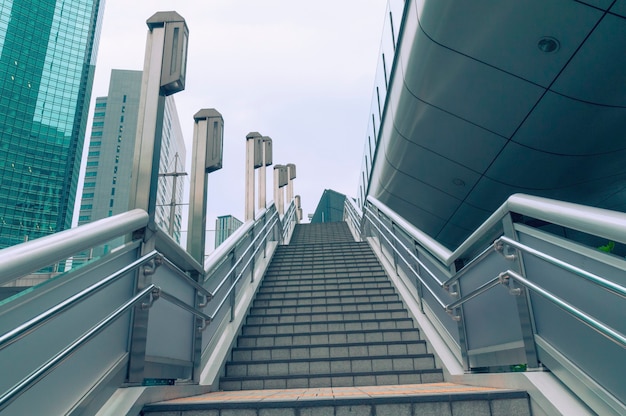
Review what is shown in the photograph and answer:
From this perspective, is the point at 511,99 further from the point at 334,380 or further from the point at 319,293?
the point at 334,380

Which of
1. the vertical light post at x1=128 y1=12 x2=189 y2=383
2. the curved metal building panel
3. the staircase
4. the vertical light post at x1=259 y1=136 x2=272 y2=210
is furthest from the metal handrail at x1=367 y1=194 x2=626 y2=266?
the vertical light post at x1=259 y1=136 x2=272 y2=210

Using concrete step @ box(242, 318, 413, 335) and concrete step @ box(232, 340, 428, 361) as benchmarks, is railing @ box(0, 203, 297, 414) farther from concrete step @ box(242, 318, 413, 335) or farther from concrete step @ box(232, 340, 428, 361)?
concrete step @ box(242, 318, 413, 335)

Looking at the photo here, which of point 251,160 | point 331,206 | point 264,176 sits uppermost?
point 331,206

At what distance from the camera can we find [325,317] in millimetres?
4789

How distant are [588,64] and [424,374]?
11.8 feet

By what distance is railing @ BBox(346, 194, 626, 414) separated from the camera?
65.4 inches

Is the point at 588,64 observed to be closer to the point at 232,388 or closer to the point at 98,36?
the point at 232,388

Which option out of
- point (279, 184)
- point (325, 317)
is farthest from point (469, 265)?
point (279, 184)

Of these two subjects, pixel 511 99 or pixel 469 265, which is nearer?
pixel 469 265

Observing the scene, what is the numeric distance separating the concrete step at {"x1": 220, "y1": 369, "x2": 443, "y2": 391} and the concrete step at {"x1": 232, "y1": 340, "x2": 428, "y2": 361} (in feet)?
1.21

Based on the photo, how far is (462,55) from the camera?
5.48 meters

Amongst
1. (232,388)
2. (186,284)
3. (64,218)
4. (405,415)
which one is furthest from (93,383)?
(64,218)

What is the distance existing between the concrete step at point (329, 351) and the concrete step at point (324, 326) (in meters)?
0.40

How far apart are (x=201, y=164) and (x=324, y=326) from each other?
76.8 inches
